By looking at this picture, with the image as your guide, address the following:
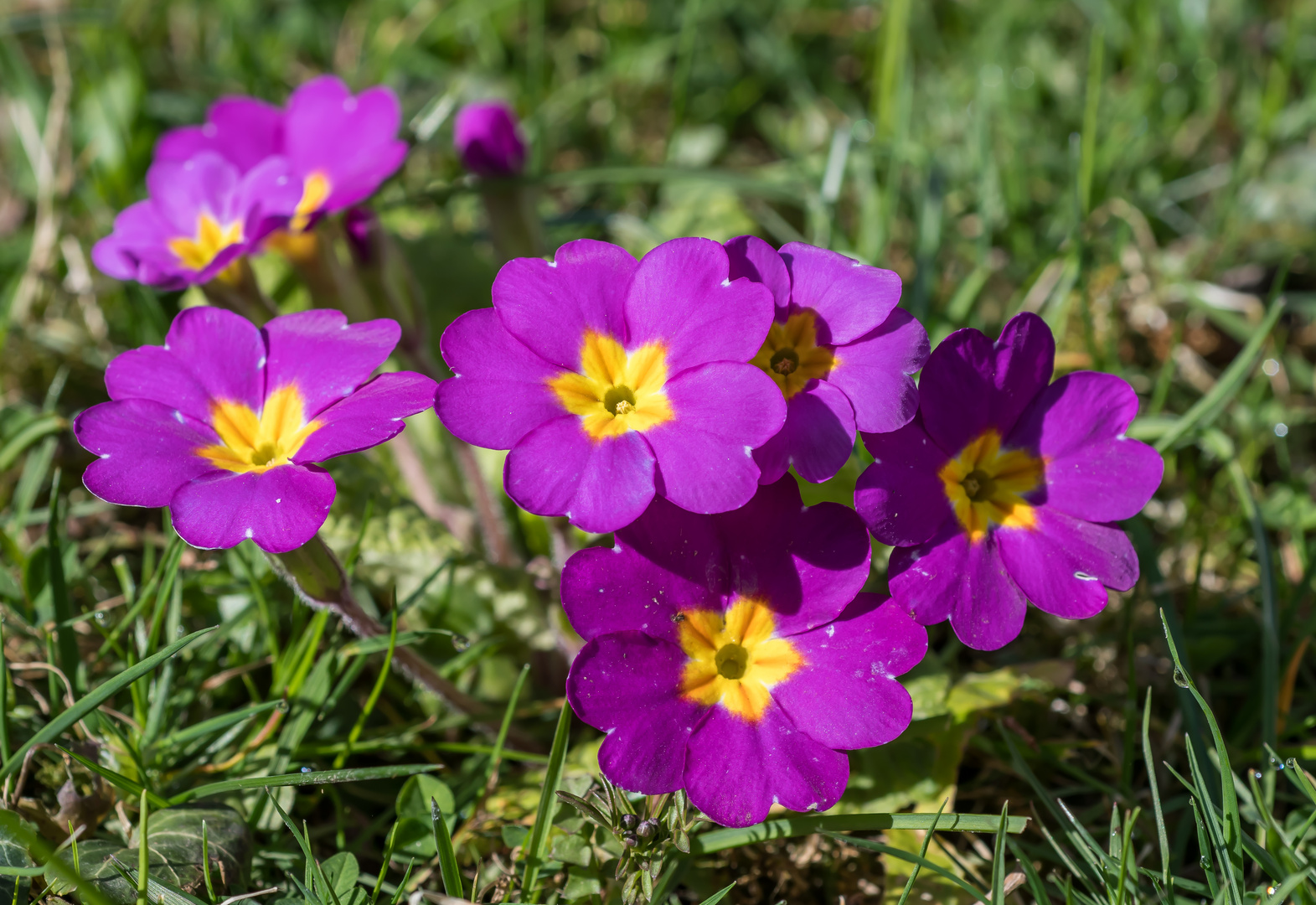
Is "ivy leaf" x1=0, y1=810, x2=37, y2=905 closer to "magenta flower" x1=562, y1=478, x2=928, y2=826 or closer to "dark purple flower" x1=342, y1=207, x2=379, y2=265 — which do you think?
"magenta flower" x1=562, y1=478, x2=928, y2=826

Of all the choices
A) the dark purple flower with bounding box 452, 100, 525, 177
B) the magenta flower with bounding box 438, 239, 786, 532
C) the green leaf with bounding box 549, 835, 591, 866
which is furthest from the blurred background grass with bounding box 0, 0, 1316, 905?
the magenta flower with bounding box 438, 239, 786, 532

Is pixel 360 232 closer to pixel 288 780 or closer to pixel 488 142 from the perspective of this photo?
pixel 488 142

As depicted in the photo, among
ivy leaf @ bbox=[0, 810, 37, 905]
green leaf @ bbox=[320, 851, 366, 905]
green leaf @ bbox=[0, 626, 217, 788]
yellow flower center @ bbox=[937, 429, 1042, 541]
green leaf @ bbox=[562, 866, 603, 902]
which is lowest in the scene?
green leaf @ bbox=[562, 866, 603, 902]

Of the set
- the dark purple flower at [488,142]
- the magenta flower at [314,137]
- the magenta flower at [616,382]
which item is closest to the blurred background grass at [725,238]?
the dark purple flower at [488,142]

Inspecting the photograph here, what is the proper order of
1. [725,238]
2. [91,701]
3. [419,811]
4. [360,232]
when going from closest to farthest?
[91,701], [419,811], [360,232], [725,238]

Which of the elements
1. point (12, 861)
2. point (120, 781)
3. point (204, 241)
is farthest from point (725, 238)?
point (12, 861)

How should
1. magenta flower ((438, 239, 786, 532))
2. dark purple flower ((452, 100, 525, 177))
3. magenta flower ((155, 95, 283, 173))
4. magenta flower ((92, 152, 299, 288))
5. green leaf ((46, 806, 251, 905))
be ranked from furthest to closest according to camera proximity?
1. dark purple flower ((452, 100, 525, 177))
2. magenta flower ((155, 95, 283, 173))
3. magenta flower ((92, 152, 299, 288))
4. green leaf ((46, 806, 251, 905))
5. magenta flower ((438, 239, 786, 532))

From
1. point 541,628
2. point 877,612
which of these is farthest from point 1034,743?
point 541,628
